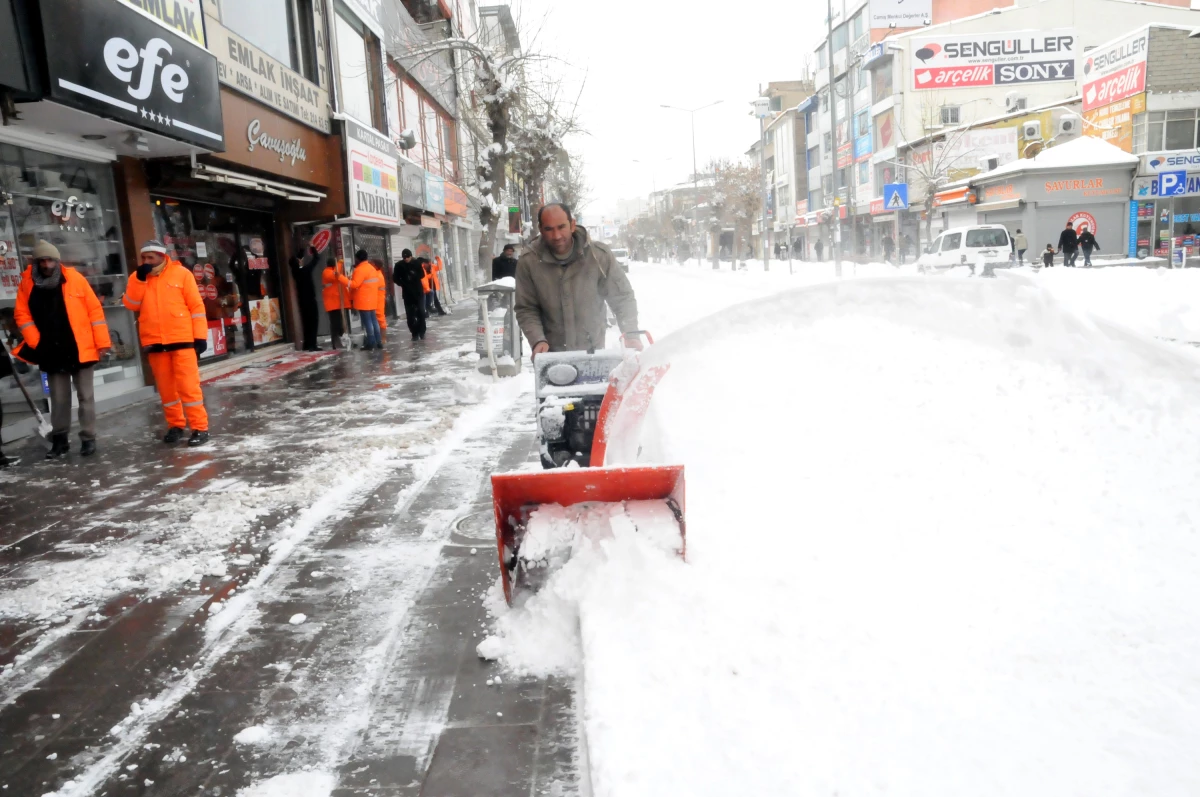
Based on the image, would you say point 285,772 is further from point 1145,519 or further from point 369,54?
point 369,54

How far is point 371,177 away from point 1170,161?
27.6 metres

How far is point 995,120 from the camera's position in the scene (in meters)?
38.7

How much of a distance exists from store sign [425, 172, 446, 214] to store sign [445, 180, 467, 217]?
5.87 ft

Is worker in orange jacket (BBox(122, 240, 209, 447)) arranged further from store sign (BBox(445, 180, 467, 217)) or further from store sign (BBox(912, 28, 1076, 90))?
store sign (BBox(912, 28, 1076, 90))

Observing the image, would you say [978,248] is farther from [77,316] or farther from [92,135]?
[77,316]

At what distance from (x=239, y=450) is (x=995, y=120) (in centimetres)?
4029

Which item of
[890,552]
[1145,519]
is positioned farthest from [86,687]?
[1145,519]

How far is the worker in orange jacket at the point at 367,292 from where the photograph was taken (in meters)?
14.9

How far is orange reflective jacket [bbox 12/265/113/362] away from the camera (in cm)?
709

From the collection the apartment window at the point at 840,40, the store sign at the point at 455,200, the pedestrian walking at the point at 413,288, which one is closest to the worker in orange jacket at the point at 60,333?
the pedestrian walking at the point at 413,288

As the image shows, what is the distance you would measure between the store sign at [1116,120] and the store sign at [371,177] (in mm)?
26797

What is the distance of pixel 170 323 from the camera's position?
740 cm

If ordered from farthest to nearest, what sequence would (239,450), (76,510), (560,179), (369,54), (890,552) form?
1. (560,179)
2. (369,54)
3. (239,450)
4. (76,510)
5. (890,552)

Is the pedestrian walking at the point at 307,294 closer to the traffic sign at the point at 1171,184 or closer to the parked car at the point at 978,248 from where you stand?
the parked car at the point at 978,248
